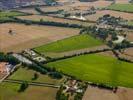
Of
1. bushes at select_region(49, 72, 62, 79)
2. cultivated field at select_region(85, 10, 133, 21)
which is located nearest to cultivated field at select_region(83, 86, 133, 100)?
bushes at select_region(49, 72, 62, 79)

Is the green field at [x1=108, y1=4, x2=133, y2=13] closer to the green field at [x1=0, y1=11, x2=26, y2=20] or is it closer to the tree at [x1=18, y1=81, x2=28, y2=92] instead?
the green field at [x1=0, y1=11, x2=26, y2=20]

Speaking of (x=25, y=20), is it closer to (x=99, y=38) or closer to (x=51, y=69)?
(x=99, y=38)

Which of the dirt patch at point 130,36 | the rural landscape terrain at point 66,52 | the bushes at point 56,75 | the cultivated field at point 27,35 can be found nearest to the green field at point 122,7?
the rural landscape terrain at point 66,52

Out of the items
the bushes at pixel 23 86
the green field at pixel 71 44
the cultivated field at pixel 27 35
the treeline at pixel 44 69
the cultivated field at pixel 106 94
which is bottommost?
the cultivated field at pixel 106 94

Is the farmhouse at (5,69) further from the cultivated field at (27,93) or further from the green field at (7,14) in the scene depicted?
the green field at (7,14)

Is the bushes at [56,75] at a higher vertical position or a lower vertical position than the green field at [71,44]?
lower

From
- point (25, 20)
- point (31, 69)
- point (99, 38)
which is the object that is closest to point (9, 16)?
point (25, 20)

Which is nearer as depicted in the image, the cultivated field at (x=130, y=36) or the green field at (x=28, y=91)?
the green field at (x=28, y=91)
